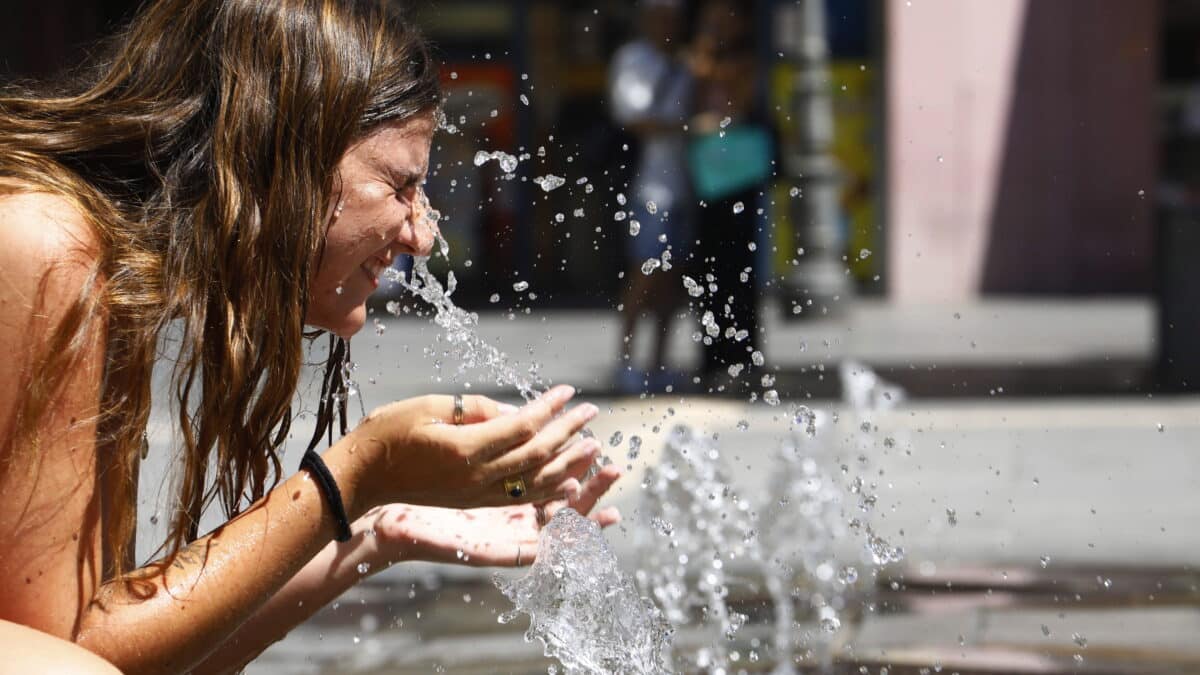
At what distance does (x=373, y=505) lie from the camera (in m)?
1.96

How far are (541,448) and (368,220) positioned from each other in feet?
1.17

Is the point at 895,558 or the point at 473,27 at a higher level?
the point at 473,27

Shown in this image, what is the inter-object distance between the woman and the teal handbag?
18.9 ft

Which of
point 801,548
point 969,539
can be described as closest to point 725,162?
point 969,539

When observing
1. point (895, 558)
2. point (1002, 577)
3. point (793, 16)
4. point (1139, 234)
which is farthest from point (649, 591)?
point (1139, 234)

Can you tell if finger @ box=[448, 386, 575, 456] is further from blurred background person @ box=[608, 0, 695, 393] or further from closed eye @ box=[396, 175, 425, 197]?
blurred background person @ box=[608, 0, 695, 393]

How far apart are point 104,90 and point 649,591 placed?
90.8 inches

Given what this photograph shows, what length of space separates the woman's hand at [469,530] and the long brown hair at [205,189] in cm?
37

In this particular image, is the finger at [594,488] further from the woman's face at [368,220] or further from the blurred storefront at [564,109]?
the blurred storefront at [564,109]

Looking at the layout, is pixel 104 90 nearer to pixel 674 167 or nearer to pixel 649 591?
pixel 649 591

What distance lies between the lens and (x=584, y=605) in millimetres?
2492

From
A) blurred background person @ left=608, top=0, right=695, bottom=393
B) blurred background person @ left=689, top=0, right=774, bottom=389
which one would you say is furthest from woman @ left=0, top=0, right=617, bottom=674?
blurred background person @ left=608, top=0, right=695, bottom=393

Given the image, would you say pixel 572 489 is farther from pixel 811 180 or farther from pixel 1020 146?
pixel 1020 146

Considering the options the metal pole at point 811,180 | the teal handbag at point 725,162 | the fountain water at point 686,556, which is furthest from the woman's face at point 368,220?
the metal pole at point 811,180
